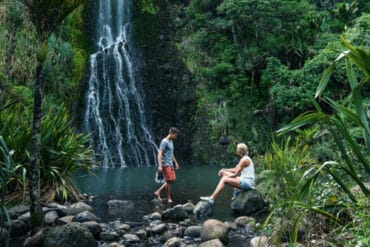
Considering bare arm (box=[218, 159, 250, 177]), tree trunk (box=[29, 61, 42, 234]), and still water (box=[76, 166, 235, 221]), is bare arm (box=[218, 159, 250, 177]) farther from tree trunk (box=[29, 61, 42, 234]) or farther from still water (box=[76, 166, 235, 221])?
tree trunk (box=[29, 61, 42, 234])

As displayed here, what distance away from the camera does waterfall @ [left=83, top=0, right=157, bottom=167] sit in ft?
63.1

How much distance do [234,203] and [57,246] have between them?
368 centimetres

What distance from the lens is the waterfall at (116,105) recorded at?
19219 millimetres

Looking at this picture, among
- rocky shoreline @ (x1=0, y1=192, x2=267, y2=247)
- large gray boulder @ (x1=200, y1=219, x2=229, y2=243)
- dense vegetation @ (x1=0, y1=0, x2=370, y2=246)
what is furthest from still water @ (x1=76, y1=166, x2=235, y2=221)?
dense vegetation @ (x1=0, y1=0, x2=370, y2=246)

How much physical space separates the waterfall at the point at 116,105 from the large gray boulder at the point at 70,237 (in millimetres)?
13290

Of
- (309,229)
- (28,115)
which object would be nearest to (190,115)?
(28,115)

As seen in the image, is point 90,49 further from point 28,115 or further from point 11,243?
point 11,243

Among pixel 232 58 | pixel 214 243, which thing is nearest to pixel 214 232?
pixel 214 243

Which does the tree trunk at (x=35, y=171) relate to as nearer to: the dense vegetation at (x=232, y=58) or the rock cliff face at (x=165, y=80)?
the dense vegetation at (x=232, y=58)

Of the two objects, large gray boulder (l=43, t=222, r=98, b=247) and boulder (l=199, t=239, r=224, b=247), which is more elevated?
large gray boulder (l=43, t=222, r=98, b=247)

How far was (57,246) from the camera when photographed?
16.3 feet

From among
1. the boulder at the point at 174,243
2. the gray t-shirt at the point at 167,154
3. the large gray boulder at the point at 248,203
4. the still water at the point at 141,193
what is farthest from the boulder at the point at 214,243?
the gray t-shirt at the point at 167,154

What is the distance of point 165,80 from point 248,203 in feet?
50.2

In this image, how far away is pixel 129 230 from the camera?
248 inches
